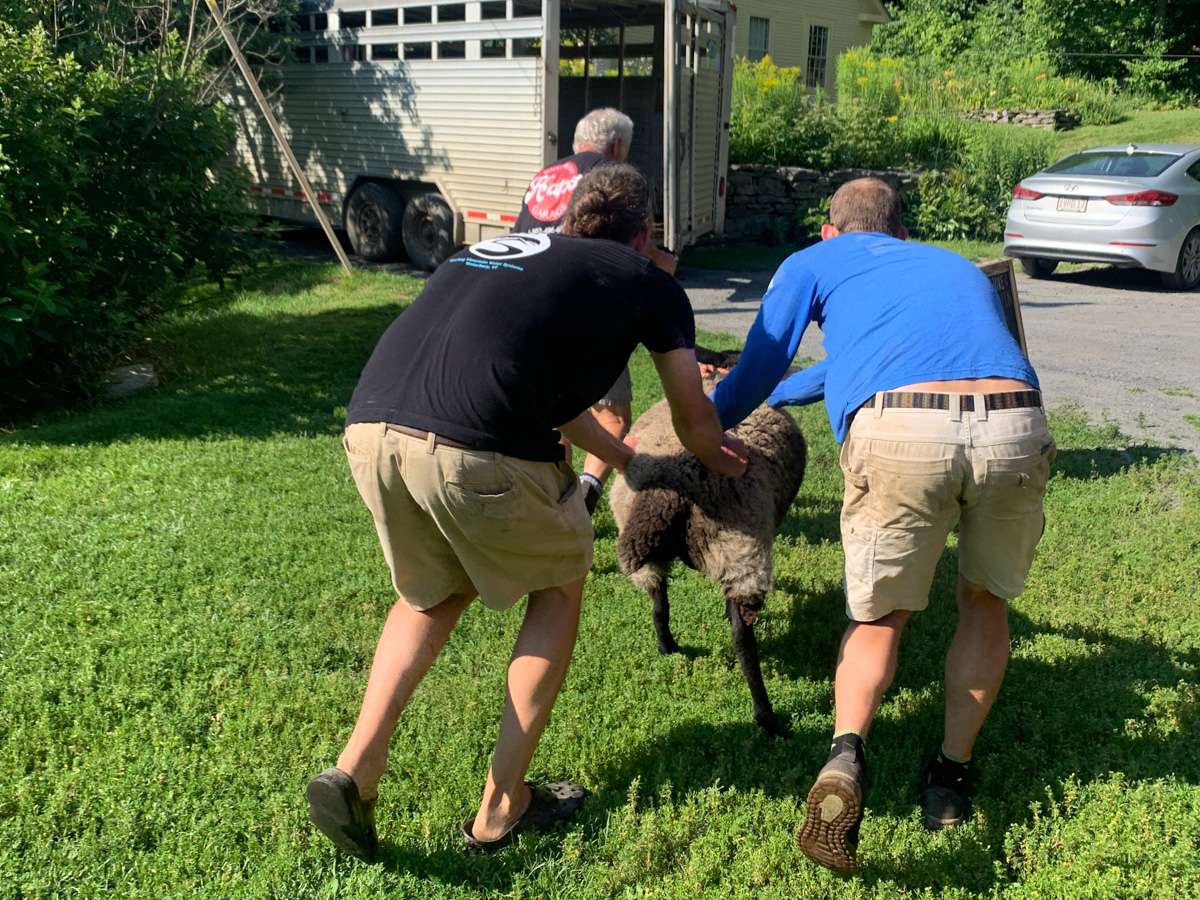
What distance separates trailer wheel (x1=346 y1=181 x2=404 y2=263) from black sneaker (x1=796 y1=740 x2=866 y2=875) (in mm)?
10887

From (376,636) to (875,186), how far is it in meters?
2.67

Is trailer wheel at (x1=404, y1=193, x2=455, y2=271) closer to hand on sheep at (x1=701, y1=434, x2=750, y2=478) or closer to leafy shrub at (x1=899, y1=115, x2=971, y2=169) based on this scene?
hand on sheep at (x1=701, y1=434, x2=750, y2=478)

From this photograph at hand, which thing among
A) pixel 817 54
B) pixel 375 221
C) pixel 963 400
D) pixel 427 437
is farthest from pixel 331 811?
pixel 817 54

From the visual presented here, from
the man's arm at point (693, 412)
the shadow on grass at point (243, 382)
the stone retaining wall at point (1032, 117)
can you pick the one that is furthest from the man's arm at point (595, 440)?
the stone retaining wall at point (1032, 117)

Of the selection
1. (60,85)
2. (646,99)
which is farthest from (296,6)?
(60,85)

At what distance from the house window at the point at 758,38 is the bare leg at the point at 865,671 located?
27018 millimetres

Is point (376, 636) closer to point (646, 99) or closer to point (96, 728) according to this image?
point (96, 728)

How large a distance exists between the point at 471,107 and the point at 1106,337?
7285 millimetres

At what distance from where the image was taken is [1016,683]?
3.75m

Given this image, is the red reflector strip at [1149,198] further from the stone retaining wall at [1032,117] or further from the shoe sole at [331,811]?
the shoe sole at [331,811]

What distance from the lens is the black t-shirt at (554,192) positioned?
4.61 metres

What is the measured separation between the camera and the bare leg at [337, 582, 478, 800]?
265 centimetres

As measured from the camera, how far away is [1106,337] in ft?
31.3

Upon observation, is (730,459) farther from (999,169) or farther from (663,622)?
(999,169)
